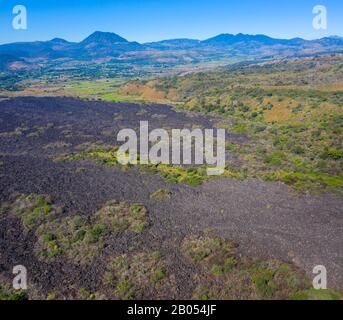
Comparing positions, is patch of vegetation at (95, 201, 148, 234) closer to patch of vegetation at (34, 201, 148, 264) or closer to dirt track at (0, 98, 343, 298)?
patch of vegetation at (34, 201, 148, 264)

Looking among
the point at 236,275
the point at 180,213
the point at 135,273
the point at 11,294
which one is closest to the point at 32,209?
the point at 11,294

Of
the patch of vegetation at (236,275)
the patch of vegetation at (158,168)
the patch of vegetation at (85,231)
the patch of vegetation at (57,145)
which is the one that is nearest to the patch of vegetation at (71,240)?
the patch of vegetation at (85,231)

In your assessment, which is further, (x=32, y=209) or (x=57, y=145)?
(x=57, y=145)

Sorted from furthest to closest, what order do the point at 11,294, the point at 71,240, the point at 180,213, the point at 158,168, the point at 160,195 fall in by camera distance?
the point at 158,168 → the point at 160,195 → the point at 180,213 → the point at 71,240 → the point at 11,294

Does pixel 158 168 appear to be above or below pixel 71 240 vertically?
above

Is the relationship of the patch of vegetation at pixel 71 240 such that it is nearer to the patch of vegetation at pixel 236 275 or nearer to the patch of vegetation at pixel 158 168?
the patch of vegetation at pixel 236 275

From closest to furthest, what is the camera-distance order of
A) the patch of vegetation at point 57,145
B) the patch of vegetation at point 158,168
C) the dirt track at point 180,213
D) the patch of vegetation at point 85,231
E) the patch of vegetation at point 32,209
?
the dirt track at point 180,213 → the patch of vegetation at point 85,231 → the patch of vegetation at point 32,209 → the patch of vegetation at point 158,168 → the patch of vegetation at point 57,145

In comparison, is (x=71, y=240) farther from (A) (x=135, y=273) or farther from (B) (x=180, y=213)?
(B) (x=180, y=213)
